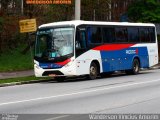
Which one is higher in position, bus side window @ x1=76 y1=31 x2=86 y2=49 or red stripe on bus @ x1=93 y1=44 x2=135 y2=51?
bus side window @ x1=76 y1=31 x2=86 y2=49

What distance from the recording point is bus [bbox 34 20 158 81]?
26859 millimetres

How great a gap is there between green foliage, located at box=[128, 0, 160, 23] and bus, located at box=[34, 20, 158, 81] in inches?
562

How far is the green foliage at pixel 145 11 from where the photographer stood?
46719 millimetres

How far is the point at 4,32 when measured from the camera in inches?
1476

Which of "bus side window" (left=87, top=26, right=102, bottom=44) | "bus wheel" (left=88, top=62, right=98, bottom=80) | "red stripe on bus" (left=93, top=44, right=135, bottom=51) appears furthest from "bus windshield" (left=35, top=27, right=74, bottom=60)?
"red stripe on bus" (left=93, top=44, right=135, bottom=51)

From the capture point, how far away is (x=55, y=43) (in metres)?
27.2

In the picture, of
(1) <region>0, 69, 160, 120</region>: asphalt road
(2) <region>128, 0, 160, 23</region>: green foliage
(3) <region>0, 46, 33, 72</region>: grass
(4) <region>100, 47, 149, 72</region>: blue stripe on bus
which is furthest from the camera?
(2) <region>128, 0, 160, 23</region>: green foliage

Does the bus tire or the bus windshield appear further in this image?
the bus tire

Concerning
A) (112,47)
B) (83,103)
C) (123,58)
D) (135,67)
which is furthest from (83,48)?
(83,103)

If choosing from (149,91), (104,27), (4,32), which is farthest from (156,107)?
(4,32)

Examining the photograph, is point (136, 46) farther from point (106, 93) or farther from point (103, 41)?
point (106, 93)

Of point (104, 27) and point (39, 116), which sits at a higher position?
point (104, 27)

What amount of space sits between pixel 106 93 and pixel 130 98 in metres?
2.02

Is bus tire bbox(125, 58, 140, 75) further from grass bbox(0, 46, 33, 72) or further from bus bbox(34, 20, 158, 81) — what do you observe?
grass bbox(0, 46, 33, 72)
